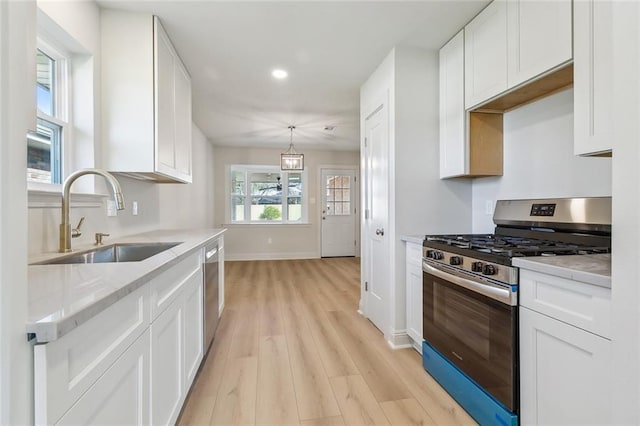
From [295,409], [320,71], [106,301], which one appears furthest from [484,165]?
[106,301]

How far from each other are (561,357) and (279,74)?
9.62 ft

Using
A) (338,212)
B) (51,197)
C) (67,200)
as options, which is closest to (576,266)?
(67,200)

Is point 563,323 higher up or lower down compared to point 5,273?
lower down

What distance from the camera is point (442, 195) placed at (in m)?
2.46

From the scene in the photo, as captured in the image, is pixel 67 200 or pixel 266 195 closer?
pixel 67 200

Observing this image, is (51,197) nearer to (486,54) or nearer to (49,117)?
(49,117)

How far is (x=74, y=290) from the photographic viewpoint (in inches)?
32.2

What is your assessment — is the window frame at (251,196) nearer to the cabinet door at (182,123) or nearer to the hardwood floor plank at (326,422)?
the cabinet door at (182,123)

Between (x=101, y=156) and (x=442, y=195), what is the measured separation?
254 centimetres

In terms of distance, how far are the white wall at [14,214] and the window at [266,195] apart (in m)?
5.80

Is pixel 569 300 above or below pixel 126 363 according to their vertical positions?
above

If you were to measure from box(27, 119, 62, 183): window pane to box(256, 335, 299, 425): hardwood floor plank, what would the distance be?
1693 millimetres

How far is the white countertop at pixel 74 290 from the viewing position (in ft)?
1.99

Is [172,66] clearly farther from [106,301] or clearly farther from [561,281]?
[561,281]
